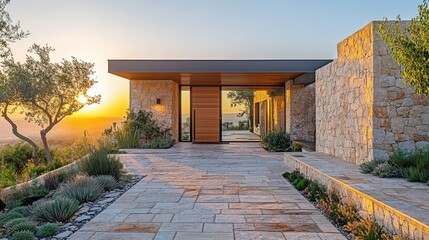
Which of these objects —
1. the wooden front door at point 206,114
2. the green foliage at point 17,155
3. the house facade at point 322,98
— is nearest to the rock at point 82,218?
the house facade at point 322,98

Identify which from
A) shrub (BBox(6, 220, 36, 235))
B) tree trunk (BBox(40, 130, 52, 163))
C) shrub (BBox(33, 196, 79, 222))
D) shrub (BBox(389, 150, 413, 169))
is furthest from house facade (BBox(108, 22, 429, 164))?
shrub (BBox(6, 220, 36, 235))

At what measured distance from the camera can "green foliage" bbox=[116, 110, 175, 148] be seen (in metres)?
11.5

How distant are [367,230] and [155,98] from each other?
399 inches

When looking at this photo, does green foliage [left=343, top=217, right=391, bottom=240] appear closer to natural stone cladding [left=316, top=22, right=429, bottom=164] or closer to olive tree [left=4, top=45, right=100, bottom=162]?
natural stone cladding [left=316, top=22, right=429, bottom=164]

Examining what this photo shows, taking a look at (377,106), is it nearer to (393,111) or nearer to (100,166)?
(393,111)

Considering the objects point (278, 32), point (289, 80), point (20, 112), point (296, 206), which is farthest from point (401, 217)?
point (20, 112)

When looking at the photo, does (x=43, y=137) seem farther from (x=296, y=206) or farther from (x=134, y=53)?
(x=296, y=206)

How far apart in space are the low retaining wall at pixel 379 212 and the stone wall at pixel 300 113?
298 inches

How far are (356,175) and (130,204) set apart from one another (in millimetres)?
3160

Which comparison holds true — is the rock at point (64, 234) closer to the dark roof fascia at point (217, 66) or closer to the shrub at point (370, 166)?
the shrub at point (370, 166)

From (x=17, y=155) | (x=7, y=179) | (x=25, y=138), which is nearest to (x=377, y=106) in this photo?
(x=7, y=179)

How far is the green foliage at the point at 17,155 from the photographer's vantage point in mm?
11992

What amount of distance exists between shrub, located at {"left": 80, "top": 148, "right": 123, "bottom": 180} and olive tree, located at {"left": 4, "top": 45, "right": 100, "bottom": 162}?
22.2ft

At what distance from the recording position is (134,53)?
40.7ft
